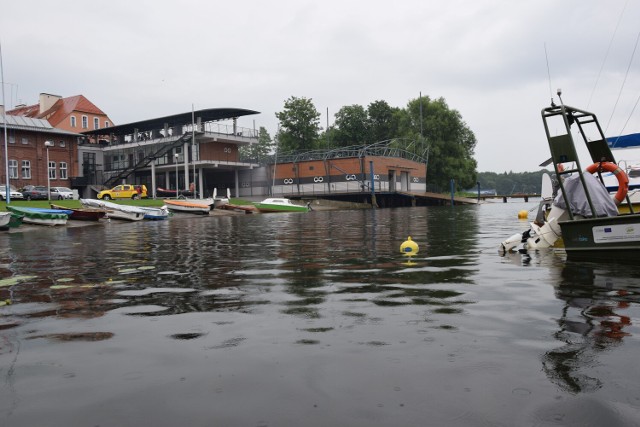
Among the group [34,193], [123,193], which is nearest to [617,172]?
[34,193]

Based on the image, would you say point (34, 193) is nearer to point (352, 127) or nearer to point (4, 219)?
point (4, 219)

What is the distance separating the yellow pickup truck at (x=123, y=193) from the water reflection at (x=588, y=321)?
54.9 meters

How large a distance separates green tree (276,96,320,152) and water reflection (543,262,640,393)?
273ft

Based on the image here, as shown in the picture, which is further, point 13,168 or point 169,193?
point 169,193

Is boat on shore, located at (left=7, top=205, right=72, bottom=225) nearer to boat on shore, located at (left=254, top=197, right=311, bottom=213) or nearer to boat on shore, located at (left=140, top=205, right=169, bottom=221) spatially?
boat on shore, located at (left=140, top=205, right=169, bottom=221)

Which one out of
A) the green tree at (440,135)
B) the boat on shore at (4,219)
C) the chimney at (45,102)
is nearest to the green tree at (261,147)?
the green tree at (440,135)

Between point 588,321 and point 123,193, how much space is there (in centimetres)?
5773

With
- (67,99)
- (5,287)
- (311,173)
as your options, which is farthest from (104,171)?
(5,287)

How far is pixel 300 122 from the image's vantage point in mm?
→ 90625

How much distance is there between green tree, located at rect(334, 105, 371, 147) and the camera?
99.6 m

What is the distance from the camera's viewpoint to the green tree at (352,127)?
327 feet

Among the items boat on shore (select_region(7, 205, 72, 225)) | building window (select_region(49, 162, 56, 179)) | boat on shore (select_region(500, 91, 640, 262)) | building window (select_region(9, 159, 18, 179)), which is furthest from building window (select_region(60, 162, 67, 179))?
boat on shore (select_region(500, 91, 640, 262))

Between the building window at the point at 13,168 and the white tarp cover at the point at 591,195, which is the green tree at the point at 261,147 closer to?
the building window at the point at 13,168

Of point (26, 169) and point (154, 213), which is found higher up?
point (26, 169)
